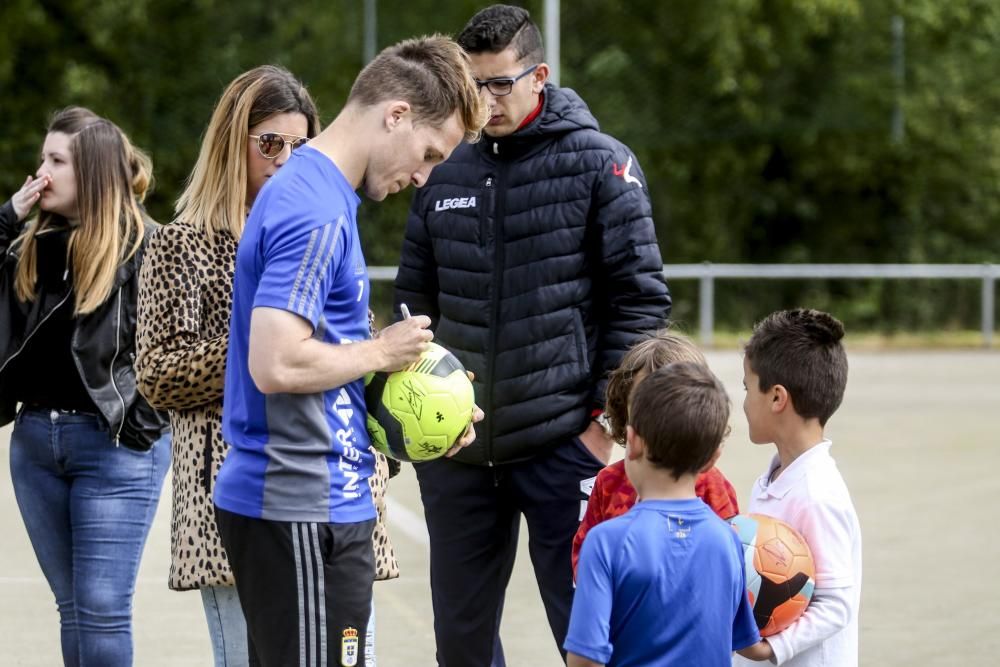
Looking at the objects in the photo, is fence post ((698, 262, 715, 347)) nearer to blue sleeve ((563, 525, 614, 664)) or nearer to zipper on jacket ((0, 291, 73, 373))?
zipper on jacket ((0, 291, 73, 373))

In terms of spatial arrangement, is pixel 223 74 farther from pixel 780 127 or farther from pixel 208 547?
pixel 208 547

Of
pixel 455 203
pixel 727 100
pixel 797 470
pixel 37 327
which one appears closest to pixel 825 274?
pixel 727 100

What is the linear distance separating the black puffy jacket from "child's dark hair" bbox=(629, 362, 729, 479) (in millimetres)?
1183

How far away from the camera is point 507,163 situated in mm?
4602

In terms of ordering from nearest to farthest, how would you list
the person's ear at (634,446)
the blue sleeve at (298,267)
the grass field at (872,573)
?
the blue sleeve at (298,267) < the person's ear at (634,446) < the grass field at (872,573)

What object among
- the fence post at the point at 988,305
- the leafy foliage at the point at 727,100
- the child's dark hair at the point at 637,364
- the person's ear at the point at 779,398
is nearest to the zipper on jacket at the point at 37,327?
the child's dark hair at the point at 637,364

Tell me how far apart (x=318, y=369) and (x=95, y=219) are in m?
1.78

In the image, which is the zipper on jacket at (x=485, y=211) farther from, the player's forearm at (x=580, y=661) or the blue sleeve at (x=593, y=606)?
the player's forearm at (x=580, y=661)

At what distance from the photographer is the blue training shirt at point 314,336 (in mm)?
3082

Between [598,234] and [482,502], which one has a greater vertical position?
[598,234]

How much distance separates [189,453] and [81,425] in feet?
2.37

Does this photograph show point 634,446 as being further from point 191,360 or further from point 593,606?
point 191,360

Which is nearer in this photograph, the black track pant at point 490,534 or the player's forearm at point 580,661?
the player's forearm at point 580,661

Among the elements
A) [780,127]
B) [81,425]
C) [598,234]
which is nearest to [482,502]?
[598,234]
